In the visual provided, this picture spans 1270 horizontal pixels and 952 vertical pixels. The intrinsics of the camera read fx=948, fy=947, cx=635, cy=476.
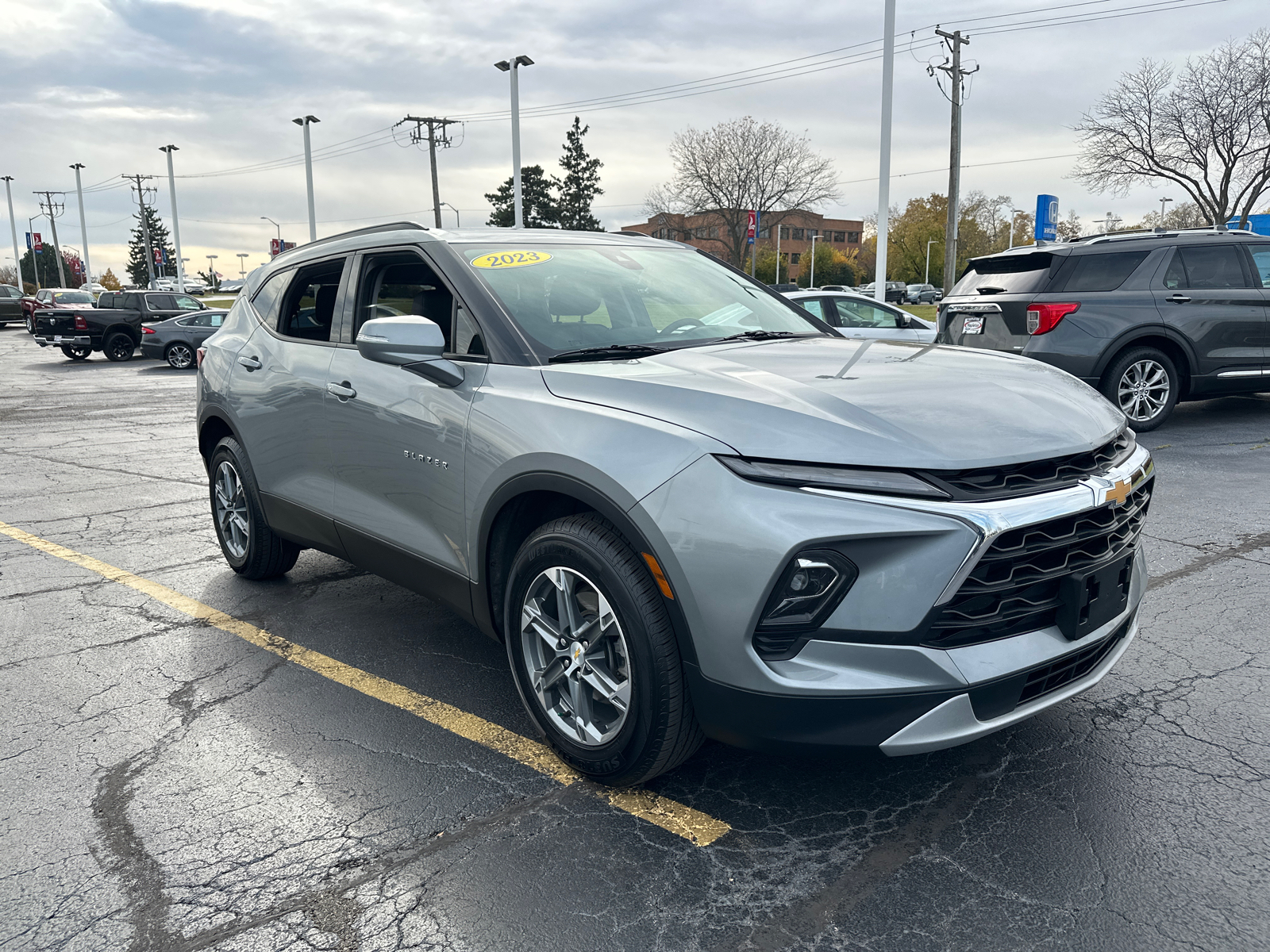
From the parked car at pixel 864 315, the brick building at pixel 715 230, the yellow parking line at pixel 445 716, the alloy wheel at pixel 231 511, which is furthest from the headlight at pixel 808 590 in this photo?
the brick building at pixel 715 230

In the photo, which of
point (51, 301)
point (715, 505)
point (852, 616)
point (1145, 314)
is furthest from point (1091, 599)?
point (51, 301)

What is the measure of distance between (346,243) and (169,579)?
238 cm

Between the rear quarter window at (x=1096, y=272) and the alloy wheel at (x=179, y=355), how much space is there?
859 inches

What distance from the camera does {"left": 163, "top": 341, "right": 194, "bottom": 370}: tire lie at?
24.2 m

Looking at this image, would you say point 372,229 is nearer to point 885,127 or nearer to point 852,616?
point 852,616

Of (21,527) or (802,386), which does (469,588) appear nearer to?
(802,386)

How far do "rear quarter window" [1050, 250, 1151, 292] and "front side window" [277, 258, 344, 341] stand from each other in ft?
23.5

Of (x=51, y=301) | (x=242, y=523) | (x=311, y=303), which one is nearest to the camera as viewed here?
(x=311, y=303)

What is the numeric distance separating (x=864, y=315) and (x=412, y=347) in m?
11.1

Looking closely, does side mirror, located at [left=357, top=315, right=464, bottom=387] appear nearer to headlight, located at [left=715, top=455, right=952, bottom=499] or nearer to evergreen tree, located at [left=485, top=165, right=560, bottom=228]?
headlight, located at [left=715, top=455, right=952, bottom=499]

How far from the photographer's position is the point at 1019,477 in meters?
2.43

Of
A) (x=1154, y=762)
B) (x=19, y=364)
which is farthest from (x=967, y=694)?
(x=19, y=364)

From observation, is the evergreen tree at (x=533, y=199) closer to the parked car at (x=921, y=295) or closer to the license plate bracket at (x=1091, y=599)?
the parked car at (x=921, y=295)

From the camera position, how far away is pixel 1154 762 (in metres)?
2.99
